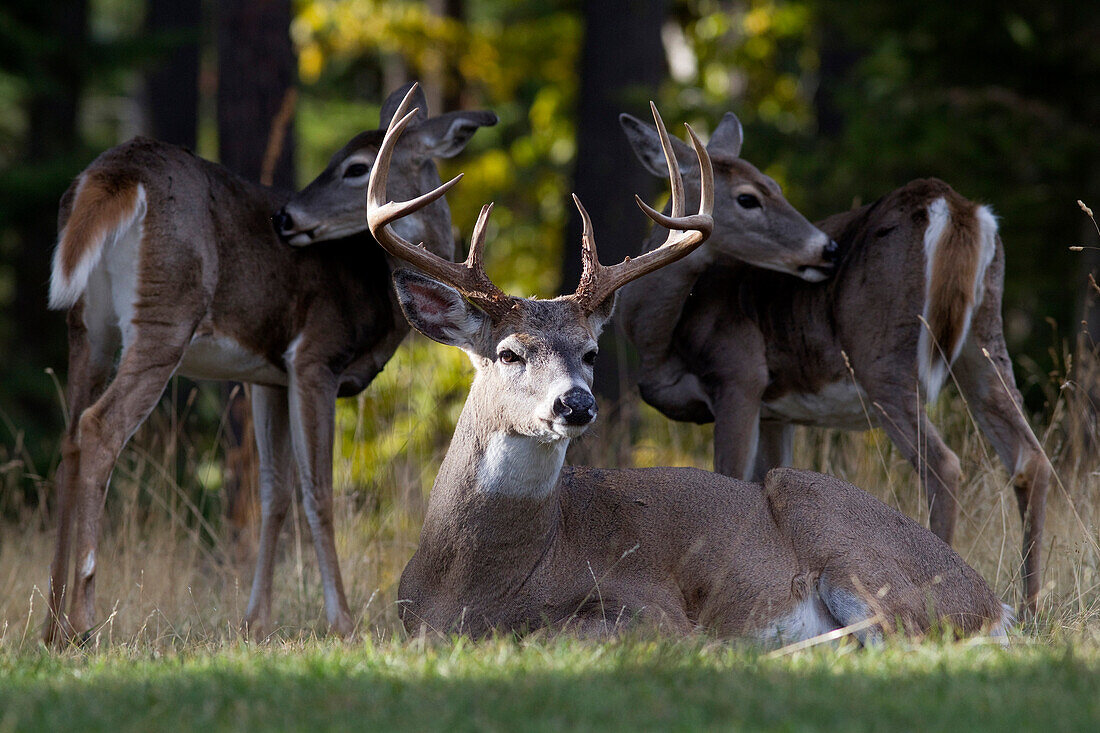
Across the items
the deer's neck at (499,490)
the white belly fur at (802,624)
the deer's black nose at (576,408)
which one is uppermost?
the deer's black nose at (576,408)

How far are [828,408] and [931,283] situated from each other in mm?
880

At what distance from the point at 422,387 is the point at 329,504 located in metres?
5.21

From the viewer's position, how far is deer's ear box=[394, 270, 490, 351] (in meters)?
5.30

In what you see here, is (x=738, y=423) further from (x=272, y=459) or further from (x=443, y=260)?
(x=272, y=459)

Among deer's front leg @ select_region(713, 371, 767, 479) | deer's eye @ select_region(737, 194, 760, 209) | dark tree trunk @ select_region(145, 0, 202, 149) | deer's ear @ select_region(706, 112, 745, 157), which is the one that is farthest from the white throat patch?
dark tree trunk @ select_region(145, 0, 202, 149)

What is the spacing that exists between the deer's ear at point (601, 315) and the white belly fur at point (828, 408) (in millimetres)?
1646

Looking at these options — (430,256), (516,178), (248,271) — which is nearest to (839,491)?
(430,256)

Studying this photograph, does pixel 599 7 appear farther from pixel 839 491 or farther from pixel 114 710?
pixel 114 710

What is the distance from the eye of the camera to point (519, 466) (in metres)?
5.01

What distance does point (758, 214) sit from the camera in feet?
22.8

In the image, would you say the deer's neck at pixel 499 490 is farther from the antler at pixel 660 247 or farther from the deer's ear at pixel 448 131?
the deer's ear at pixel 448 131

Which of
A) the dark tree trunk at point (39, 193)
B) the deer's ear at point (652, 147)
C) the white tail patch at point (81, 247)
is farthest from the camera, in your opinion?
the dark tree trunk at point (39, 193)

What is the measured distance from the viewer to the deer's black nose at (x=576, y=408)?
4621mm

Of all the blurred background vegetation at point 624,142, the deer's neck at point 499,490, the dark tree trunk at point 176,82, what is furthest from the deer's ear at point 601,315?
the dark tree trunk at point 176,82
